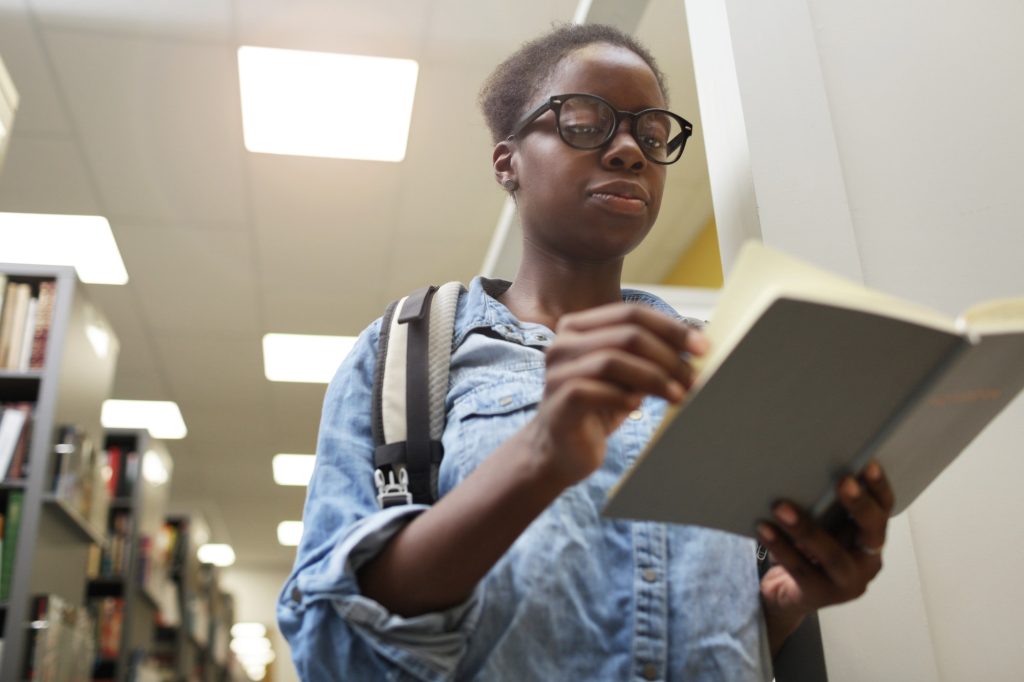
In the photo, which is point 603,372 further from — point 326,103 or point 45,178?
point 45,178

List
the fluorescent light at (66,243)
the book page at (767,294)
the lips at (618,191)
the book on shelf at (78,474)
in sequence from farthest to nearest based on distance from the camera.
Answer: the fluorescent light at (66,243)
the book on shelf at (78,474)
the lips at (618,191)
the book page at (767,294)

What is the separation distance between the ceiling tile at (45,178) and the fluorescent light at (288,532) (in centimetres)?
540

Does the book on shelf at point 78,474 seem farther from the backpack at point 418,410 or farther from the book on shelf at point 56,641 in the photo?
the backpack at point 418,410

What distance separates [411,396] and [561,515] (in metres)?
0.20

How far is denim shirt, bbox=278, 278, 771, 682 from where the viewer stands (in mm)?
875

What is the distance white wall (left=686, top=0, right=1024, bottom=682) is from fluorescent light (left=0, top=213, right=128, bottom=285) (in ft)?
12.5

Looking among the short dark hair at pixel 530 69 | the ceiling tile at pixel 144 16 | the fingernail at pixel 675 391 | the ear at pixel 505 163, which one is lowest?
the fingernail at pixel 675 391

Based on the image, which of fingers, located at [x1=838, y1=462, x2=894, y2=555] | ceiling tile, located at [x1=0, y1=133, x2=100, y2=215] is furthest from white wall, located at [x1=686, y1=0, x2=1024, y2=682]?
ceiling tile, located at [x1=0, y1=133, x2=100, y2=215]

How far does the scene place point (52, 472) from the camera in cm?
313

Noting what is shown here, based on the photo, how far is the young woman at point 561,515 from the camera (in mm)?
754

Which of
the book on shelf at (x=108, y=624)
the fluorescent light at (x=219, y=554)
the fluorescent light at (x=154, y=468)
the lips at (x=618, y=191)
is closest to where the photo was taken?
the lips at (x=618, y=191)

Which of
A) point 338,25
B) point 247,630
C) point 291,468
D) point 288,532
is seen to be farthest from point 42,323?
point 247,630

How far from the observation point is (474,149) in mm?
4168

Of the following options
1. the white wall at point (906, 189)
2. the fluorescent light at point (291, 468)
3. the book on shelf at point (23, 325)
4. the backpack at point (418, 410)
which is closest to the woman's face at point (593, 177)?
the backpack at point (418, 410)
